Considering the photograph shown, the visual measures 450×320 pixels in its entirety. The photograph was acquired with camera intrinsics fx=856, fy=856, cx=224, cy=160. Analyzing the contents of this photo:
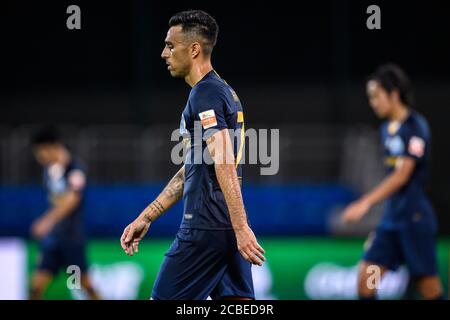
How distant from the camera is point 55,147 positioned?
9289mm

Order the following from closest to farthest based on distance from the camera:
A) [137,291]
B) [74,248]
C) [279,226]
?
[74,248] < [137,291] < [279,226]

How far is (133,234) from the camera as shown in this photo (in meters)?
5.05

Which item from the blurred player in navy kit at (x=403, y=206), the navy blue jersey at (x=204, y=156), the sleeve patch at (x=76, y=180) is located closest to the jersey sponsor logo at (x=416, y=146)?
the blurred player in navy kit at (x=403, y=206)

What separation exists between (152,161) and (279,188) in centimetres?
214

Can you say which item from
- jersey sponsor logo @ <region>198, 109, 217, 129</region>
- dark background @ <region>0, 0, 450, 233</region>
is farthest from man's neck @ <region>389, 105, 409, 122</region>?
dark background @ <region>0, 0, 450, 233</region>

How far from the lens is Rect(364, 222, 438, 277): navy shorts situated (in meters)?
7.11

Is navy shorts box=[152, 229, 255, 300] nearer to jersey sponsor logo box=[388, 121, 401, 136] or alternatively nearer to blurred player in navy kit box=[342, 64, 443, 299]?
blurred player in navy kit box=[342, 64, 443, 299]

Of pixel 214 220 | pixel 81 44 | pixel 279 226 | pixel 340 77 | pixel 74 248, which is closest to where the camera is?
pixel 214 220

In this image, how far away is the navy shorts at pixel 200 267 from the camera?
4883mm

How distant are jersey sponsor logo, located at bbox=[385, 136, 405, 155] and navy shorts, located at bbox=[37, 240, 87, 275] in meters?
3.67

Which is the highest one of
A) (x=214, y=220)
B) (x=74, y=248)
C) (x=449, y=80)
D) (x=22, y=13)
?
(x=22, y=13)

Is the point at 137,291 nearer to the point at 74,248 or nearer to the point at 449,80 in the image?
the point at 74,248

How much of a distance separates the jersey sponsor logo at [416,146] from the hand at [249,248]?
9.65ft
